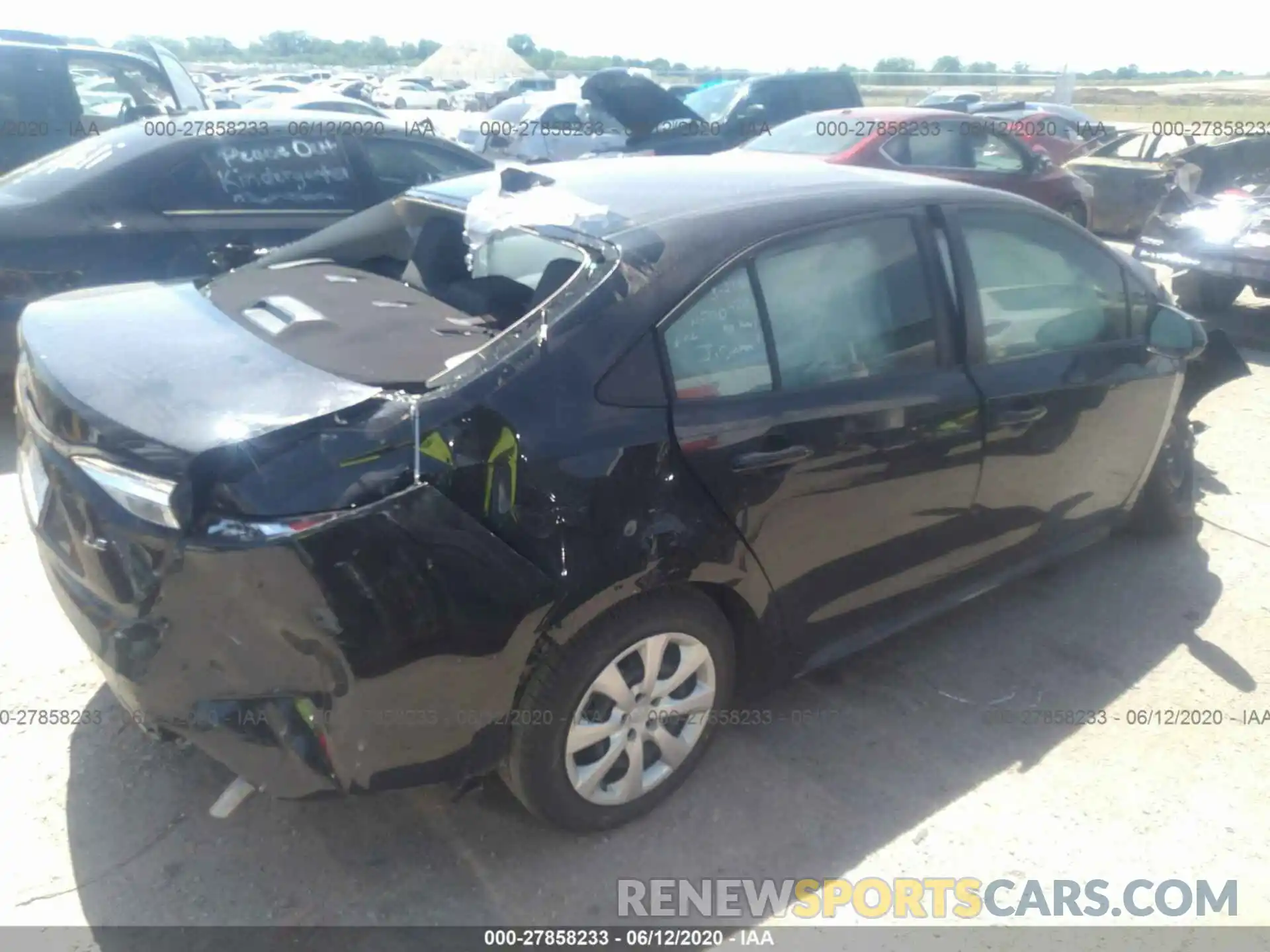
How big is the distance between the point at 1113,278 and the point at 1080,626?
1.29 meters

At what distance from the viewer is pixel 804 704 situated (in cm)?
336

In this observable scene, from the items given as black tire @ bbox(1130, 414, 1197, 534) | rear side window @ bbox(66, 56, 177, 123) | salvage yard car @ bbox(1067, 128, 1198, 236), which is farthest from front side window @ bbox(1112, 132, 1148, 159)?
rear side window @ bbox(66, 56, 177, 123)

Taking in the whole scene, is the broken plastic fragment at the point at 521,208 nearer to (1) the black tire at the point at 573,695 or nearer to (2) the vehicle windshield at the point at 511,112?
(1) the black tire at the point at 573,695

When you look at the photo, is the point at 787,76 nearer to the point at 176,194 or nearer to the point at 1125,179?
the point at 1125,179

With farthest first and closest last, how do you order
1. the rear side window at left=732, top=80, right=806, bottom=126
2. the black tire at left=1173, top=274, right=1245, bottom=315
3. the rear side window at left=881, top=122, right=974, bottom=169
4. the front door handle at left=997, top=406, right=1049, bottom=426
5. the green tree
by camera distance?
the green tree < the rear side window at left=732, top=80, right=806, bottom=126 < the rear side window at left=881, top=122, right=974, bottom=169 < the black tire at left=1173, top=274, right=1245, bottom=315 < the front door handle at left=997, top=406, right=1049, bottom=426

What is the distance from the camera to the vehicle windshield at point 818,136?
9086mm

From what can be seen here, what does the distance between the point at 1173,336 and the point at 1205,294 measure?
567 centimetres

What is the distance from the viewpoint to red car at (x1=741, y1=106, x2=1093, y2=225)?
9047 mm

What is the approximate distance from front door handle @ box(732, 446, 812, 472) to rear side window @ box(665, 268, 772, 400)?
17cm

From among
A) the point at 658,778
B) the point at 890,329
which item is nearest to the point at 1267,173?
the point at 890,329

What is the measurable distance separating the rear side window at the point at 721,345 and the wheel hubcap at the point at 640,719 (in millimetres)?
645

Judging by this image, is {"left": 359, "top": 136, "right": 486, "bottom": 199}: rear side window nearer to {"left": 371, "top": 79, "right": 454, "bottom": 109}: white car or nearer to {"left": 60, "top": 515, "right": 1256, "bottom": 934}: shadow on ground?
{"left": 60, "top": 515, "right": 1256, "bottom": 934}: shadow on ground

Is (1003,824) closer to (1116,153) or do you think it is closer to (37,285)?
(37,285)

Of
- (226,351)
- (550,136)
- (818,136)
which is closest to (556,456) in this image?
(226,351)
